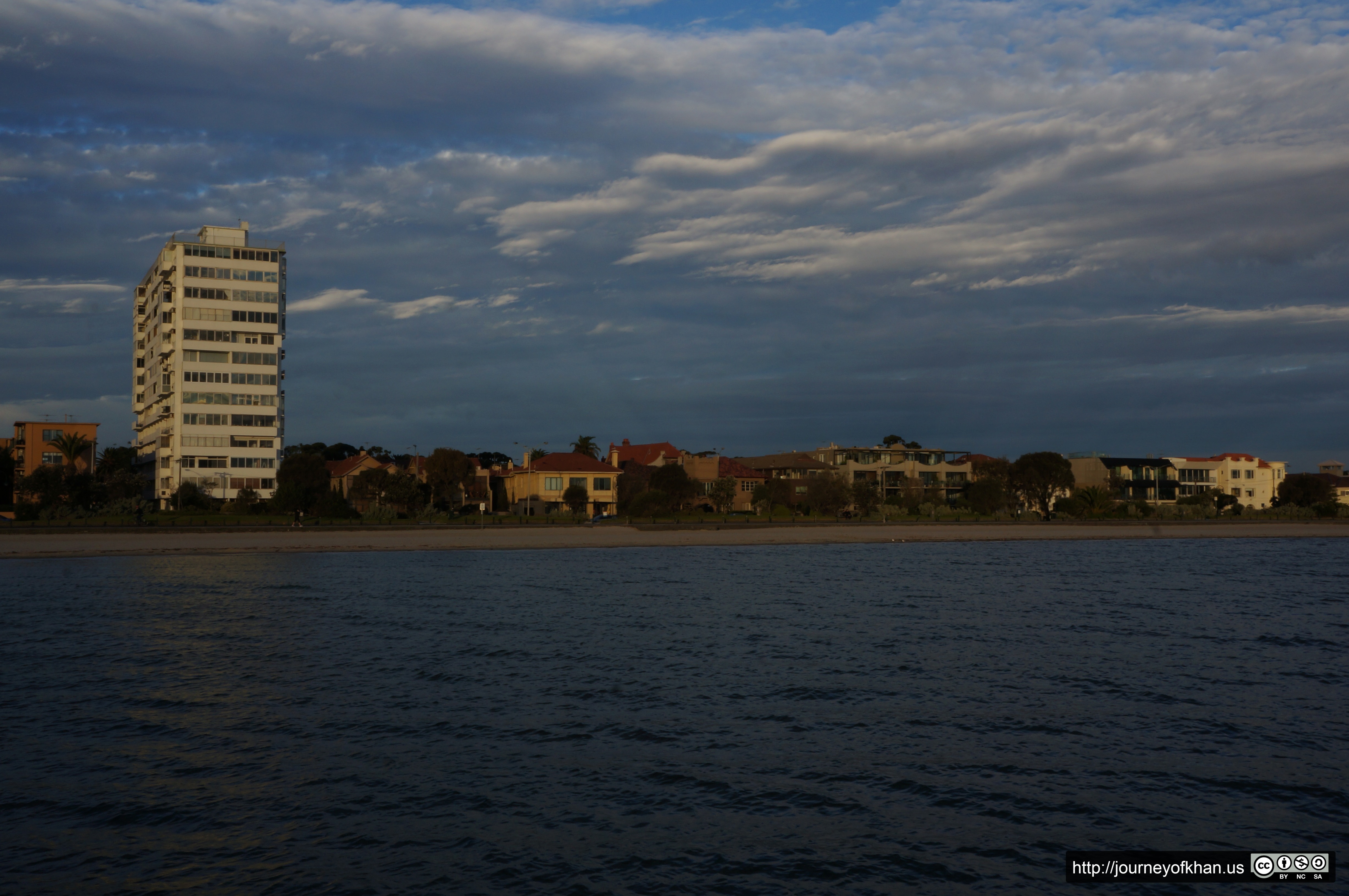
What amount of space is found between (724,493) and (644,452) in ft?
95.8

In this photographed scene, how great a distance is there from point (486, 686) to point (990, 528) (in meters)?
89.0

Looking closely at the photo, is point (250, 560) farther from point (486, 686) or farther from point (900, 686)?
point (900, 686)

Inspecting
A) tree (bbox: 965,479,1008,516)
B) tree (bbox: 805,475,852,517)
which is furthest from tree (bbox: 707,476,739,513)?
tree (bbox: 965,479,1008,516)

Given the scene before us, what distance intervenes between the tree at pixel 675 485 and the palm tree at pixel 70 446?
73907 mm

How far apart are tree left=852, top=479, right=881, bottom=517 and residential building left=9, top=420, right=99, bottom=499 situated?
356 ft

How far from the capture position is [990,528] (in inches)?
4045

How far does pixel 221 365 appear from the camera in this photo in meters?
124

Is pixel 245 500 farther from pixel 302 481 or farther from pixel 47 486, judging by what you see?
pixel 47 486

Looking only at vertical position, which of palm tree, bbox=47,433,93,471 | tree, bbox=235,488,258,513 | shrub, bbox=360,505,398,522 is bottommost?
shrub, bbox=360,505,398,522

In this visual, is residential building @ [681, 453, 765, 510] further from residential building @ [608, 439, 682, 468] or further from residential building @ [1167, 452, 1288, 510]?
residential building @ [1167, 452, 1288, 510]

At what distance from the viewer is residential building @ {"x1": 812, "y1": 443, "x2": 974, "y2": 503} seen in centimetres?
14925

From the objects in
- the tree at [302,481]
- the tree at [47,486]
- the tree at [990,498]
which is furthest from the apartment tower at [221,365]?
the tree at [990,498]

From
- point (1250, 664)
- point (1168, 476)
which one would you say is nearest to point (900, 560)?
point (1250, 664)

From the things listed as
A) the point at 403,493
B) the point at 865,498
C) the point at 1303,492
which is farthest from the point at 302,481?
the point at 1303,492
